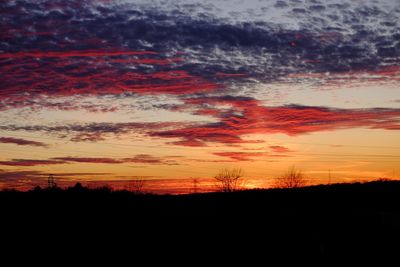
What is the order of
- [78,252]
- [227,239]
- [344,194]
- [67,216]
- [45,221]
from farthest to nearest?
1. [344,194]
2. [67,216]
3. [45,221]
4. [227,239]
5. [78,252]

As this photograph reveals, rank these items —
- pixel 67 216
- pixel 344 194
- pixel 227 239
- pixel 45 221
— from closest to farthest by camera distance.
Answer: pixel 227 239
pixel 45 221
pixel 67 216
pixel 344 194

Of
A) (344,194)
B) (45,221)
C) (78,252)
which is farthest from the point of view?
(344,194)

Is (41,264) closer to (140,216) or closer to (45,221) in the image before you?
(45,221)

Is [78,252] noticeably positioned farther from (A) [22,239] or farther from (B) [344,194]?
(B) [344,194]

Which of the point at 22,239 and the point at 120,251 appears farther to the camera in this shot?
the point at 22,239

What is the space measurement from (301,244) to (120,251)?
8.34 m

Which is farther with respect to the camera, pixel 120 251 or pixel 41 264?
pixel 120 251

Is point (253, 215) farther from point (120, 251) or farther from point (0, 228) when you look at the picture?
point (0, 228)

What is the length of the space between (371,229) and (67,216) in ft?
65.9

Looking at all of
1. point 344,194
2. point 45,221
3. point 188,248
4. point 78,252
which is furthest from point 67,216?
point 344,194

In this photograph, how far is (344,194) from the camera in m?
68.9

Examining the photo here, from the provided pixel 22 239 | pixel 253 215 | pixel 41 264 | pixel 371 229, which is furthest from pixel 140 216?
pixel 371 229

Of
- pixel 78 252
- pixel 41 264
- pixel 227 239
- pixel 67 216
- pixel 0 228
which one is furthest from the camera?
pixel 67 216

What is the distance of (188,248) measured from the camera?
22.7 m
